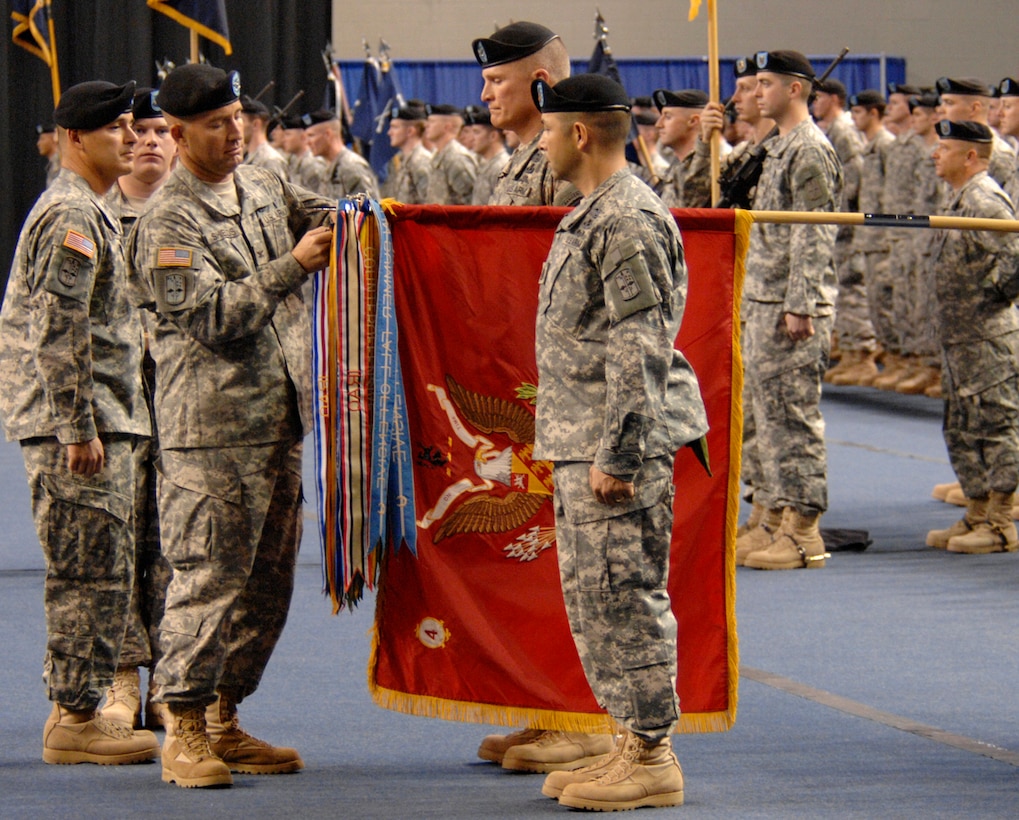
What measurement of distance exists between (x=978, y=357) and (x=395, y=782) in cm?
374

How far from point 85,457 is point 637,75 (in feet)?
48.2

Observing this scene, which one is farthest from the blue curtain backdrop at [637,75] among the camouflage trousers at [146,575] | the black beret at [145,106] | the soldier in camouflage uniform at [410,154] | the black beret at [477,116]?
the camouflage trousers at [146,575]

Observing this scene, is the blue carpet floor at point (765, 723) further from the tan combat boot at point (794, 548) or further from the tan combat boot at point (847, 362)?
the tan combat boot at point (847, 362)

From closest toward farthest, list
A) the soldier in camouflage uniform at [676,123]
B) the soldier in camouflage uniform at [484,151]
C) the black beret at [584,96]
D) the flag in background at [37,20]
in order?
the black beret at [584,96] → the soldier in camouflage uniform at [676,123] → the flag in background at [37,20] → the soldier in camouflage uniform at [484,151]

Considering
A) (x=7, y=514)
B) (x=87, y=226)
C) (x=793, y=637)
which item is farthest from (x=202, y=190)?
(x=7, y=514)

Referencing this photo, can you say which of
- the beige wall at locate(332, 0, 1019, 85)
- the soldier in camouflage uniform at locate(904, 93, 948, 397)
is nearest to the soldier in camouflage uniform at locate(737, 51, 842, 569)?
the soldier in camouflage uniform at locate(904, 93, 948, 397)

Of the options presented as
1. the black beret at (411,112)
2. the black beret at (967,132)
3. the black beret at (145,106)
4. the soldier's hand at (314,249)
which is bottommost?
the soldier's hand at (314,249)

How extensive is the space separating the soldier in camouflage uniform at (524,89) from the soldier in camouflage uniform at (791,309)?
2.17m

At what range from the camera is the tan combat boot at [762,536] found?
6.43m

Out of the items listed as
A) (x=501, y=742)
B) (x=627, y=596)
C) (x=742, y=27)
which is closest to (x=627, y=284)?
(x=627, y=596)

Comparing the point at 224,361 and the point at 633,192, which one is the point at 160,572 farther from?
the point at 633,192

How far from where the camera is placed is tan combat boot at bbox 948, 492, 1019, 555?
21.4 ft

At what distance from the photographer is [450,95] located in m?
17.8

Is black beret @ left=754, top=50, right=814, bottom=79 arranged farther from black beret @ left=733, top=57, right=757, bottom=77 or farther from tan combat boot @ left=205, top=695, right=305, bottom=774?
tan combat boot @ left=205, top=695, right=305, bottom=774
